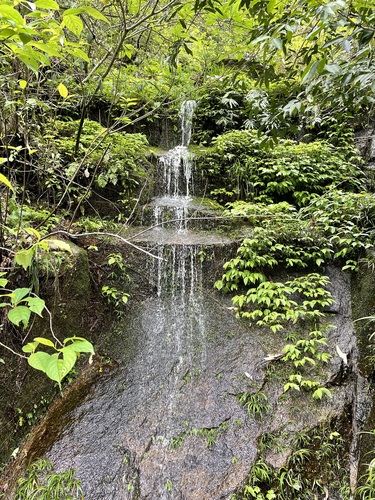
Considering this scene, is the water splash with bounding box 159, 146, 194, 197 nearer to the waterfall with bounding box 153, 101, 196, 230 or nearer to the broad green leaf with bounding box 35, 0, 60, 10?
the waterfall with bounding box 153, 101, 196, 230

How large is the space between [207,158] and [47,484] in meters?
6.82

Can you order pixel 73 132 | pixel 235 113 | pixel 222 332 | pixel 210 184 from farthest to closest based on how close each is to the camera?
pixel 235 113, pixel 210 184, pixel 73 132, pixel 222 332

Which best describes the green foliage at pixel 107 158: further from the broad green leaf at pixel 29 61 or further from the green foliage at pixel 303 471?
the green foliage at pixel 303 471

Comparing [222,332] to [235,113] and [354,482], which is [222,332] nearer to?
[354,482]

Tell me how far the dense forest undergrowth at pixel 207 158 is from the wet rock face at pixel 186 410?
20 centimetres

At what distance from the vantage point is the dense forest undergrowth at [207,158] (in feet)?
5.83

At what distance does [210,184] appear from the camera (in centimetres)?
779

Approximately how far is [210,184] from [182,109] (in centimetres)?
344

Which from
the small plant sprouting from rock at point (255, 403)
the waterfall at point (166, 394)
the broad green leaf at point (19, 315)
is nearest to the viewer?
the broad green leaf at point (19, 315)

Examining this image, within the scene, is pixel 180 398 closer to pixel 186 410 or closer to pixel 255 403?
pixel 186 410

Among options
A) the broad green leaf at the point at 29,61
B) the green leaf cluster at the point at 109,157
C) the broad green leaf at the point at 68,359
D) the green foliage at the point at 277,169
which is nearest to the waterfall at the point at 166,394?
the broad green leaf at the point at 29,61

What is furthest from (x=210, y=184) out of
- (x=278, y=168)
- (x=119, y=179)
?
(x=119, y=179)

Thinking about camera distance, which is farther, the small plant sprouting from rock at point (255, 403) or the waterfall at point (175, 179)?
the waterfall at point (175, 179)

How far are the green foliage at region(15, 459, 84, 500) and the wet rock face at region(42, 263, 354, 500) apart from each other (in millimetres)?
88
